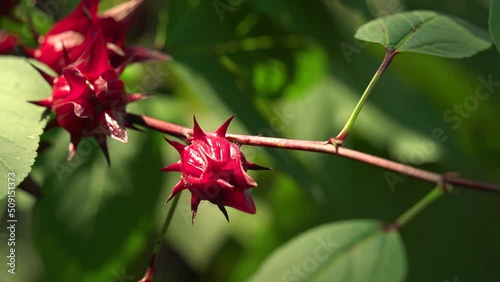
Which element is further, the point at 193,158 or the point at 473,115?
the point at 473,115

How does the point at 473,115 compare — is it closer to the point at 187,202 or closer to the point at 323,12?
the point at 323,12

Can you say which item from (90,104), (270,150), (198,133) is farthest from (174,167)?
(270,150)

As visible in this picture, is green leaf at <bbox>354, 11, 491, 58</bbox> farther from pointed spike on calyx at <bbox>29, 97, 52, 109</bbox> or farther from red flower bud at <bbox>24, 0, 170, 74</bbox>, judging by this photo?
pointed spike on calyx at <bbox>29, 97, 52, 109</bbox>

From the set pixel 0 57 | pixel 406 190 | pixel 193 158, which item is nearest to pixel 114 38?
pixel 0 57

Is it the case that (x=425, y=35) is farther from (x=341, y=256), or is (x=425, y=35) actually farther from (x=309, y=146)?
(x=341, y=256)

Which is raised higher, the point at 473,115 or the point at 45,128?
the point at 45,128

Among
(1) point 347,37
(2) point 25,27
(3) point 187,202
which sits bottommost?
(3) point 187,202

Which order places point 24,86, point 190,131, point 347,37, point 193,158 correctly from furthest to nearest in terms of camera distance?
point 347,37, point 24,86, point 190,131, point 193,158
